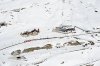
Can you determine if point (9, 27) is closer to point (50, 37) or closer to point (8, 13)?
point (8, 13)

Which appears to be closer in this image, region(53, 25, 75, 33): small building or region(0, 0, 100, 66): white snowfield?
region(0, 0, 100, 66): white snowfield

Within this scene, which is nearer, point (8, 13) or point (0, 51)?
point (0, 51)

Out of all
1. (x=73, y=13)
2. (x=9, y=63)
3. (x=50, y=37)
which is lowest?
(x=9, y=63)

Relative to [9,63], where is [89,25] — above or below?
above

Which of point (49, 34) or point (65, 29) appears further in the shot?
point (65, 29)

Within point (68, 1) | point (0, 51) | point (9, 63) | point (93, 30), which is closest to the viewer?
point (9, 63)

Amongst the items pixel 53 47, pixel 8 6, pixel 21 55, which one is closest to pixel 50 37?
pixel 53 47

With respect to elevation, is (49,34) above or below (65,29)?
below

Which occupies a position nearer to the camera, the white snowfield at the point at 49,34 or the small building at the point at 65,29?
the white snowfield at the point at 49,34
